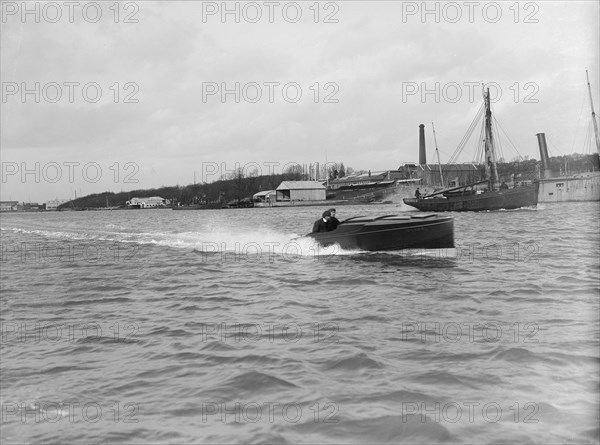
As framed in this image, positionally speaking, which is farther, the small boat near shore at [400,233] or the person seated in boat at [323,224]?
the person seated in boat at [323,224]

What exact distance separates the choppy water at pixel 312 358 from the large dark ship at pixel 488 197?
1967 inches

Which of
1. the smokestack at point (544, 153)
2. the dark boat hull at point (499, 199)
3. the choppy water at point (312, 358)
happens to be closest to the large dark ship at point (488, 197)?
the dark boat hull at point (499, 199)

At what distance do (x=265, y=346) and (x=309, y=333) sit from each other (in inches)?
Result: 39.0

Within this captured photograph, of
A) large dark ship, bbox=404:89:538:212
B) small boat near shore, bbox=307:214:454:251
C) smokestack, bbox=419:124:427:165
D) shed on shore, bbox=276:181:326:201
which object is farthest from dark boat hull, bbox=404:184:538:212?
shed on shore, bbox=276:181:326:201

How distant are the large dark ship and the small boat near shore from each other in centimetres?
4612

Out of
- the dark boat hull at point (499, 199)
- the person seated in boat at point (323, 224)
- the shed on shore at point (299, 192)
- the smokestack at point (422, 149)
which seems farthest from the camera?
the shed on shore at point (299, 192)

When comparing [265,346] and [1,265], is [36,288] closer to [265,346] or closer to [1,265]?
[1,265]

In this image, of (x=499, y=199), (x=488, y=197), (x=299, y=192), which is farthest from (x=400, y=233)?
(x=299, y=192)

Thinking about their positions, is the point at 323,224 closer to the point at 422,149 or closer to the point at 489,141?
the point at 489,141

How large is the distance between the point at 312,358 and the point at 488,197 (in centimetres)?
6079

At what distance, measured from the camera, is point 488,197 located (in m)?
64.4

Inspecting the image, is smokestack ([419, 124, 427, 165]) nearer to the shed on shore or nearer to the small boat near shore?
the shed on shore

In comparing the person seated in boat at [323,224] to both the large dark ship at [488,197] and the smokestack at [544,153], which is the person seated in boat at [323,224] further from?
the smokestack at [544,153]

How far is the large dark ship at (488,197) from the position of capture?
6456cm
